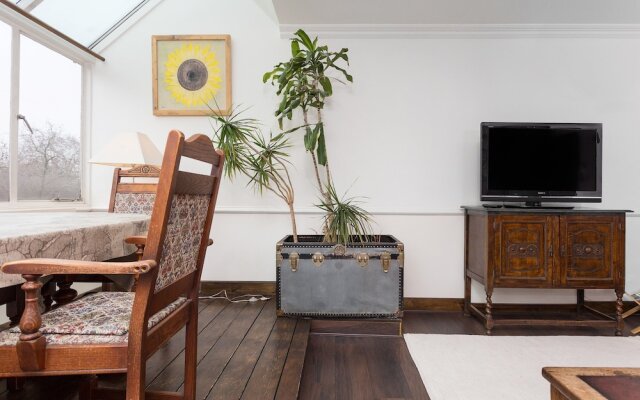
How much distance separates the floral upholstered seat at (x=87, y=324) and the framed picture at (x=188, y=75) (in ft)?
7.63

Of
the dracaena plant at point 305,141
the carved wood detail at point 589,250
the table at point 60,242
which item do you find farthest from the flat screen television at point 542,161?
the table at point 60,242

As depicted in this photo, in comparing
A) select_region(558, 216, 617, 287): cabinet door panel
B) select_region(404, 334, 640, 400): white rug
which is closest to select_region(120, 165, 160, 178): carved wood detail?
select_region(404, 334, 640, 400): white rug

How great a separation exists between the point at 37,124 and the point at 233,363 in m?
2.39

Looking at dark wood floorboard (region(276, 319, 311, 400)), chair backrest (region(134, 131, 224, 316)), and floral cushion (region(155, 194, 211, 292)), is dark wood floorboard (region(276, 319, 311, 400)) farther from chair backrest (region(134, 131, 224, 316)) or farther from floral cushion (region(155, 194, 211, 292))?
floral cushion (region(155, 194, 211, 292))

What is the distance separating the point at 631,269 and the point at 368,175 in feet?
A: 7.84

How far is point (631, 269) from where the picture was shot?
3115mm

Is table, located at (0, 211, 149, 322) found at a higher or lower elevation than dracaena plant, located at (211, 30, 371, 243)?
lower

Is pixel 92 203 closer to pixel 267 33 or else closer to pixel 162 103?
pixel 162 103

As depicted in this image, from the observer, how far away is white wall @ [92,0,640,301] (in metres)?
3.15

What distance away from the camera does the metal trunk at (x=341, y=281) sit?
2.58 m

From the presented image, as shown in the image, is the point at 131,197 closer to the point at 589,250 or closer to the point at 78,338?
the point at 78,338

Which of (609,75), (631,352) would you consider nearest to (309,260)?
(631,352)

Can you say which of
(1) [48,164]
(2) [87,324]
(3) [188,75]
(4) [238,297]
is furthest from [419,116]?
(1) [48,164]

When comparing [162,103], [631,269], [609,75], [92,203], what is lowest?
[631,269]
